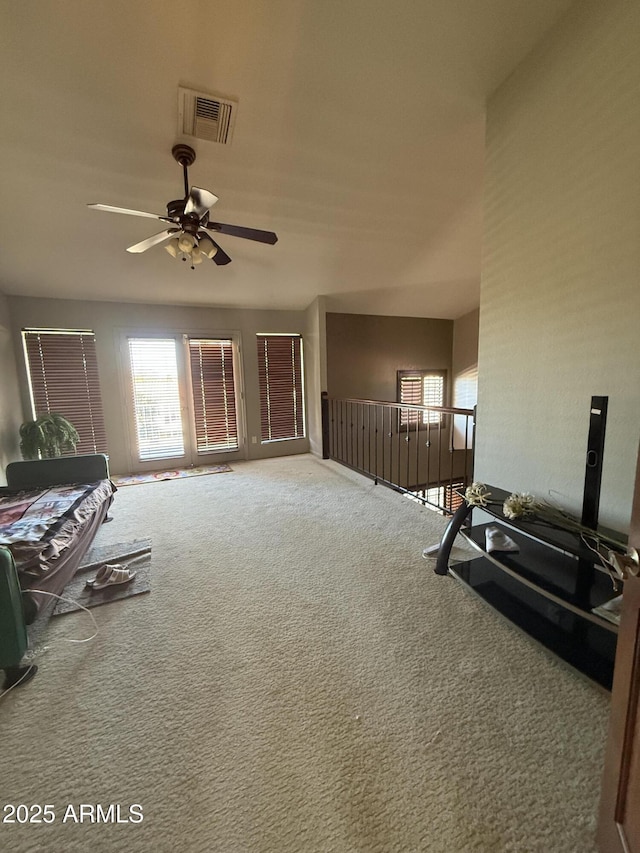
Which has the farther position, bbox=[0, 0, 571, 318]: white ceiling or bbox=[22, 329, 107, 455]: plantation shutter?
bbox=[22, 329, 107, 455]: plantation shutter

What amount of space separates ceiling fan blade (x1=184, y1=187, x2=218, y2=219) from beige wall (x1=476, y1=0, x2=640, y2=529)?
5.86 feet

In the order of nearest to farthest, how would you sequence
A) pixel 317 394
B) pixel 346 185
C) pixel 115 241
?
1. pixel 346 185
2. pixel 115 241
3. pixel 317 394

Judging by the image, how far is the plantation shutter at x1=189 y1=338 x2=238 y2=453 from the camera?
486cm

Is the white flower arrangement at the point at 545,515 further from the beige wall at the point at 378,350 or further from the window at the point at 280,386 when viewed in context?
the window at the point at 280,386

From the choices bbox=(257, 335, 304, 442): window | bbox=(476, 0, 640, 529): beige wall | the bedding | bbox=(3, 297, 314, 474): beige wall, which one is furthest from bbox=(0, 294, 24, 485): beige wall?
bbox=(476, 0, 640, 529): beige wall

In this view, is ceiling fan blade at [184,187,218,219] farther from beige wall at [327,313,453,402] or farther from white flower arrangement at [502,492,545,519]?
beige wall at [327,313,453,402]

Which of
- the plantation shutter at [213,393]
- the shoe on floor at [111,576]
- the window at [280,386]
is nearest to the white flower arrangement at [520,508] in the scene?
the shoe on floor at [111,576]

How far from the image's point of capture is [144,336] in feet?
14.8

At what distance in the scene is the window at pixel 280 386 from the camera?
5207mm

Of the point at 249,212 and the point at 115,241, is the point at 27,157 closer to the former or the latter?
the point at 115,241

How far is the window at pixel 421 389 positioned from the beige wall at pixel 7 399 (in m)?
5.35

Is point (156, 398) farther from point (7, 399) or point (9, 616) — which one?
point (9, 616)

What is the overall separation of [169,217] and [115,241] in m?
1.49

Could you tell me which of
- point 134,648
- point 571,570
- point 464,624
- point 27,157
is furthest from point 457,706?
point 27,157
